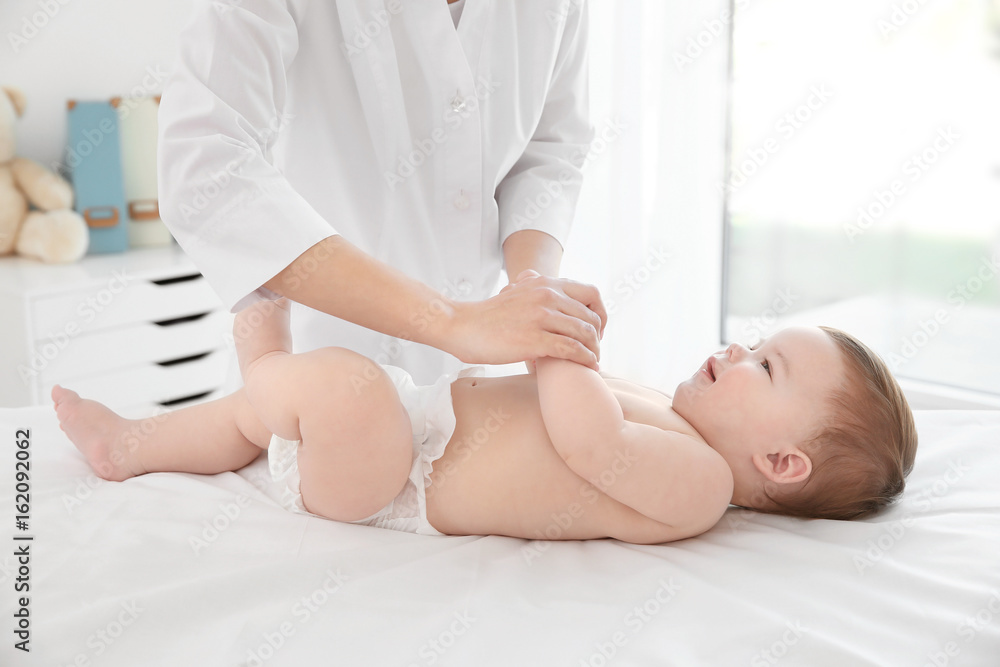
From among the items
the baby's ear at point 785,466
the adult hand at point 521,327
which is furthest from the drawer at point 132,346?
the baby's ear at point 785,466

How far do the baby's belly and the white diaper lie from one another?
18 mm

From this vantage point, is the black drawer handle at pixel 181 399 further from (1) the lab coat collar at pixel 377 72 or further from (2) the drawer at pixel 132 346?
(1) the lab coat collar at pixel 377 72

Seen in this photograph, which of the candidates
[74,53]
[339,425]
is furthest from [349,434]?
[74,53]

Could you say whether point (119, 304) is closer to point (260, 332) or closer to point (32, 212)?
point (32, 212)

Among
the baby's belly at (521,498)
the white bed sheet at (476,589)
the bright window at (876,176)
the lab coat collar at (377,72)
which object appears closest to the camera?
the white bed sheet at (476,589)

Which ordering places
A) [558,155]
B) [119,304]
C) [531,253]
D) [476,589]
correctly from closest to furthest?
[476,589] < [531,253] < [558,155] < [119,304]

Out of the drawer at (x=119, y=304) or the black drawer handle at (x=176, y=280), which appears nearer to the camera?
the drawer at (x=119, y=304)

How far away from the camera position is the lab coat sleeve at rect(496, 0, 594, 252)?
1461 mm

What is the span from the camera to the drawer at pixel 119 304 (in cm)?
233

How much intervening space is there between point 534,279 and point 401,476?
1.07ft

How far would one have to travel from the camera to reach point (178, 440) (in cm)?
124

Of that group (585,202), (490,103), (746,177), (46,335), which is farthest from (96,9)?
(746,177)

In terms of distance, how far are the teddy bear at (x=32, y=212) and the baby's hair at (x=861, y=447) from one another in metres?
2.48

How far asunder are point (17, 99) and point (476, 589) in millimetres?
2624
